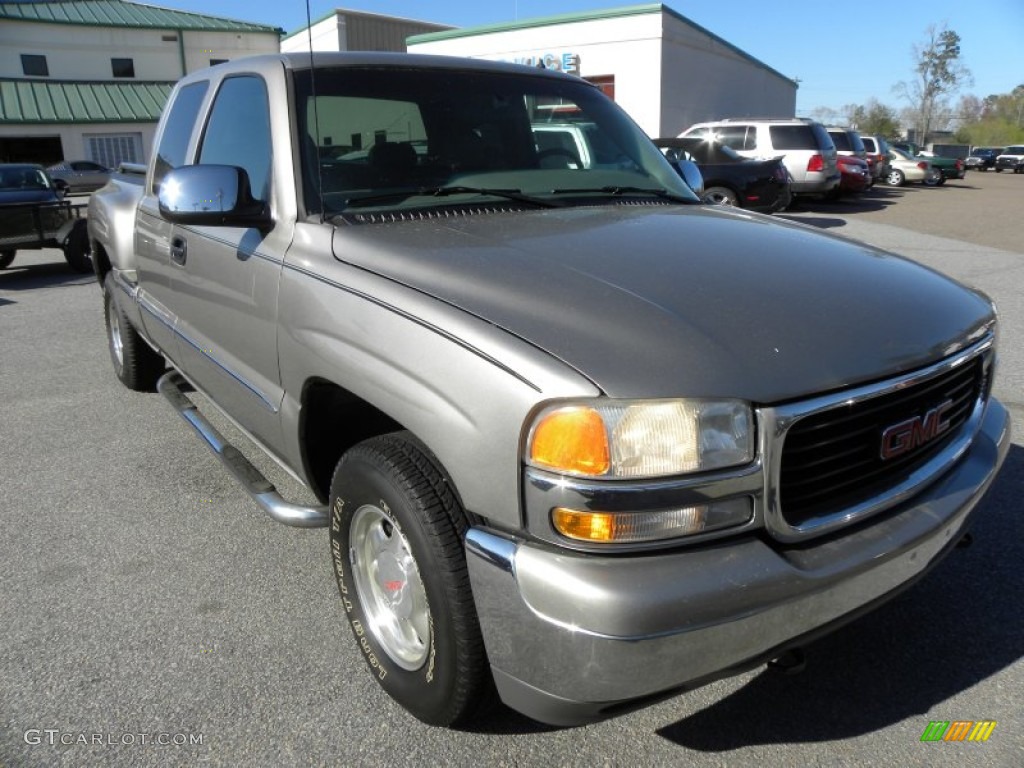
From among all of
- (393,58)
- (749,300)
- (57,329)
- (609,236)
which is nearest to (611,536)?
(749,300)

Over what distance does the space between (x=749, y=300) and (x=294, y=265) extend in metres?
1.39

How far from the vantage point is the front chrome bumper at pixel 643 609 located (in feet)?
5.31

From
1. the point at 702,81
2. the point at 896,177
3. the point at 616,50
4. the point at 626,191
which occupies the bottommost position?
the point at 896,177

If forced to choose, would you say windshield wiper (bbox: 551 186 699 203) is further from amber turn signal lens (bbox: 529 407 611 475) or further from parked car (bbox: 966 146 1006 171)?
parked car (bbox: 966 146 1006 171)

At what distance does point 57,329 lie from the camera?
24.8 feet

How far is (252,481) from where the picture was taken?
9.73 ft

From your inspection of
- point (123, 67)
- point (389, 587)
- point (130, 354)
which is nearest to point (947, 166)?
point (130, 354)

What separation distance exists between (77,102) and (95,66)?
4068 mm

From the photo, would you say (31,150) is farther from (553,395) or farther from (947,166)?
(553,395)

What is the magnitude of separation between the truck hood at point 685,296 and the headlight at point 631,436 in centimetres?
4

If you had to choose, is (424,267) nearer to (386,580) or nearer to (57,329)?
(386,580)

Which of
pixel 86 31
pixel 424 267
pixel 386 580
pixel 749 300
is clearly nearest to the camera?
pixel 749 300

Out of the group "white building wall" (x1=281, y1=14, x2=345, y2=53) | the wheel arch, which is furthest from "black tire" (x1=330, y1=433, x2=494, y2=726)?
"white building wall" (x1=281, y1=14, x2=345, y2=53)

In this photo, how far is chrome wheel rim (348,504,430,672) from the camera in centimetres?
221
